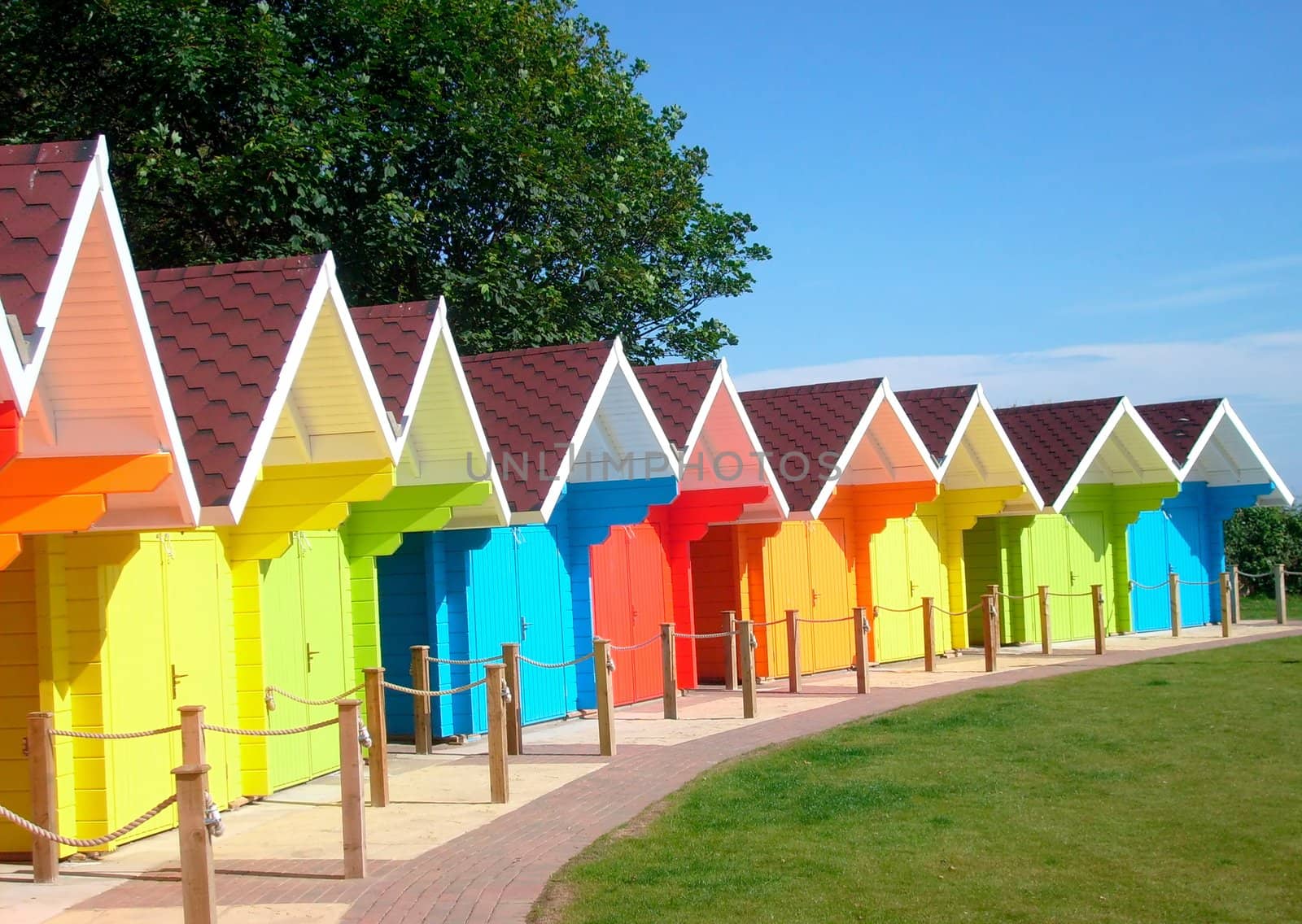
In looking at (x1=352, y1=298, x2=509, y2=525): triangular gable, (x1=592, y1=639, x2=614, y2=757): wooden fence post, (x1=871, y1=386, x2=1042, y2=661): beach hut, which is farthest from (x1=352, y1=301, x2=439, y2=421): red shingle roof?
(x1=871, y1=386, x2=1042, y2=661): beach hut

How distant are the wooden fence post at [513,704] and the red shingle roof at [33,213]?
7.15 metres

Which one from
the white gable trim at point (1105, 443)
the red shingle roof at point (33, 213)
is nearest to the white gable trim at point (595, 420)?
the red shingle roof at point (33, 213)

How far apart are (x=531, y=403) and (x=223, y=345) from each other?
6018 mm

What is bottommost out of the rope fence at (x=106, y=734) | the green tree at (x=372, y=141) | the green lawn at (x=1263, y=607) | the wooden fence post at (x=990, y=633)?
the green lawn at (x=1263, y=607)

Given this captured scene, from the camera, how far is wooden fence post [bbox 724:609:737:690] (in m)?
18.9

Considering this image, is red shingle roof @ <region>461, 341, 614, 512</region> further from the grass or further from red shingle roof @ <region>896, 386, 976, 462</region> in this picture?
red shingle roof @ <region>896, 386, 976, 462</region>

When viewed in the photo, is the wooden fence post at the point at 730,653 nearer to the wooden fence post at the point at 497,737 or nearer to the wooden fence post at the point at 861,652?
the wooden fence post at the point at 861,652

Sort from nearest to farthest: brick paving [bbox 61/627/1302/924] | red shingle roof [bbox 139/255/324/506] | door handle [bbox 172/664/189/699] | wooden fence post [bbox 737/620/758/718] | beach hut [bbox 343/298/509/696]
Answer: brick paving [bbox 61/627/1302/924]
red shingle roof [bbox 139/255/324/506]
door handle [bbox 172/664/189/699]
beach hut [bbox 343/298/509/696]
wooden fence post [bbox 737/620/758/718]

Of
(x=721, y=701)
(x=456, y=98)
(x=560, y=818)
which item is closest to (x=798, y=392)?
(x=721, y=701)

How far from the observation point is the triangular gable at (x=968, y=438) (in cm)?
2322

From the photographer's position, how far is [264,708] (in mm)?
12328

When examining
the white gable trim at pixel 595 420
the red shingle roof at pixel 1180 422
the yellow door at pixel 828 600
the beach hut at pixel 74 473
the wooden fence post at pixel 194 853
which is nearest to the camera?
the beach hut at pixel 74 473

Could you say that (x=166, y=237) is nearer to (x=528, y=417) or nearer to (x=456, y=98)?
(x=456, y=98)

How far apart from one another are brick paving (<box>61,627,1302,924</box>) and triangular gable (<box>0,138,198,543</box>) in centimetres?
235
